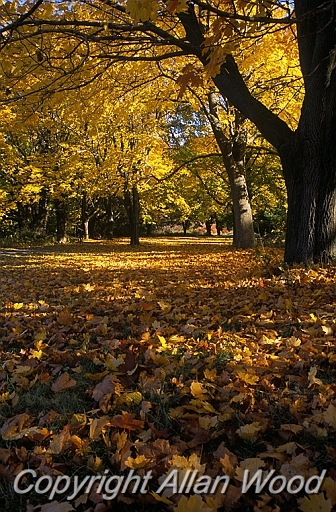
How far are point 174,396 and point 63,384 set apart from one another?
0.75 m

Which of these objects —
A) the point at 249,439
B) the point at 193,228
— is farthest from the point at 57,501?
the point at 193,228

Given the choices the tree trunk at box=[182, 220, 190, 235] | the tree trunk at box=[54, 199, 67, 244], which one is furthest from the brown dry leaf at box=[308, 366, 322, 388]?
the tree trunk at box=[182, 220, 190, 235]

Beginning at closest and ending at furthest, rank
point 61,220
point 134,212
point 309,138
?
point 309,138, point 134,212, point 61,220

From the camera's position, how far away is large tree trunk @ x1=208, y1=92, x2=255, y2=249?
1298 centimetres

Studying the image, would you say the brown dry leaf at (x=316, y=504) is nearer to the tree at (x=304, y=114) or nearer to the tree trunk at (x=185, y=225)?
the tree at (x=304, y=114)

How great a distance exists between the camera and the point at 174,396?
2.26 meters

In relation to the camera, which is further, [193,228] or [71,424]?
[193,228]

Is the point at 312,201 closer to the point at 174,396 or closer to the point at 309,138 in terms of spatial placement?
the point at 309,138

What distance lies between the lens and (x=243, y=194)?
1292 centimetres

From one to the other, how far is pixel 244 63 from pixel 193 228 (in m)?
37.3

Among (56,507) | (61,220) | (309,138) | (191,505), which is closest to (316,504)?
(191,505)

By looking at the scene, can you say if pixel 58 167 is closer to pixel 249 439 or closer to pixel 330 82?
pixel 330 82

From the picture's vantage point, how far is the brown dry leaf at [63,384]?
2463 mm

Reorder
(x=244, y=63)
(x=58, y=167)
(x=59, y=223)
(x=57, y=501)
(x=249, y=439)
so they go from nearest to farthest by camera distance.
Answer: (x=57, y=501), (x=249, y=439), (x=244, y=63), (x=58, y=167), (x=59, y=223)
